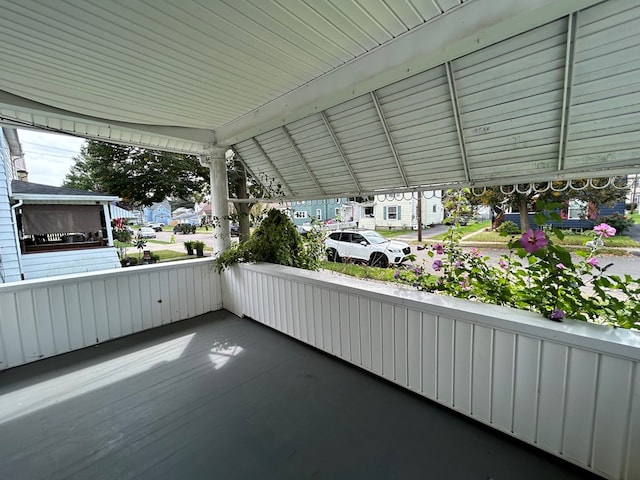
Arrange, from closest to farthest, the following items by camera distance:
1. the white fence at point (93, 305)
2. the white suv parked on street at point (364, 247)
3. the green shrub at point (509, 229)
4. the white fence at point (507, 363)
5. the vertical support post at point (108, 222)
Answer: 1. the white fence at point (507, 363)
2. the green shrub at point (509, 229)
3. the white fence at point (93, 305)
4. the vertical support post at point (108, 222)
5. the white suv parked on street at point (364, 247)

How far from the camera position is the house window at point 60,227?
3561 mm

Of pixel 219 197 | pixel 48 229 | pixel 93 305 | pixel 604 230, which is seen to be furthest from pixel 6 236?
pixel 604 230

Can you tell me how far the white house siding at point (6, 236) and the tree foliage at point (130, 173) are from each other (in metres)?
1.89

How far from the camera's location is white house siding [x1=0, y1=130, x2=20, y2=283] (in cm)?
373

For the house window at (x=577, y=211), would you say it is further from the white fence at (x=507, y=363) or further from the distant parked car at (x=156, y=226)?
the distant parked car at (x=156, y=226)

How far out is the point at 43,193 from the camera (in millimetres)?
3787

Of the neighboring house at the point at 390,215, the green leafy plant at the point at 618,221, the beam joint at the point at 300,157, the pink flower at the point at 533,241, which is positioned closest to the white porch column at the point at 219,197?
the beam joint at the point at 300,157

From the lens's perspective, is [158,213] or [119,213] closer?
[119,213]

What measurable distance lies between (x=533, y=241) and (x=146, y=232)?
522 cm

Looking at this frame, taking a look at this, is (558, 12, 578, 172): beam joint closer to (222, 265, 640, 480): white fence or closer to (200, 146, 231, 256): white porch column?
(222, 265, 640, 480): white fence

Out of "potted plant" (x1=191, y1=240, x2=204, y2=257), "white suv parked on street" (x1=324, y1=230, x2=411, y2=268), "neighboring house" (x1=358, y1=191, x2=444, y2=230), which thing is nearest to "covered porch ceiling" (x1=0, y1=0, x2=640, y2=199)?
"white suv parked on street" (x1=324, y1=230, x2=411, y2=268)

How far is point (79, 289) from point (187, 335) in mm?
1211

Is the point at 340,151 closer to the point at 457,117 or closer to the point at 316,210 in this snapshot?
the point at 457,117

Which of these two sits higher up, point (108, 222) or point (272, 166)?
point (272, 166)
